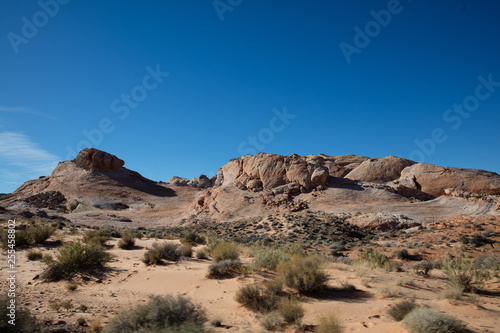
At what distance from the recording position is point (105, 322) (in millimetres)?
6234

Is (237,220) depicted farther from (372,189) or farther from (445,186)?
(445,186)

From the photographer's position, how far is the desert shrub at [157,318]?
5039 mm

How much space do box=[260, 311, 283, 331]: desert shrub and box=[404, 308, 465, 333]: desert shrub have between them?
2.41 m

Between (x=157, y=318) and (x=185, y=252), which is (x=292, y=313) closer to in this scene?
(x=157, y=318)

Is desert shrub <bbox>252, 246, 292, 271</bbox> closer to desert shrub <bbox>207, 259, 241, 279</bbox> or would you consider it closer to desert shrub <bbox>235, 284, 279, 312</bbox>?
desert shrub <bbox>207, 259, 241, 279</bbox>

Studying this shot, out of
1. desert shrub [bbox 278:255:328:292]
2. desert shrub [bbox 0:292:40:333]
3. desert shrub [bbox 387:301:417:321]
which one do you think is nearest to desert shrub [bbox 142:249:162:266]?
desert shrub [bbox 278:255:328:292]

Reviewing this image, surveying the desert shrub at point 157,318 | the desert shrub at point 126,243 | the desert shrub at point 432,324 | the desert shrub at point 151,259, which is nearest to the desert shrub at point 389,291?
the desert shrub at point 432,324

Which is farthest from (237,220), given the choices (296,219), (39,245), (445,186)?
(445,186)

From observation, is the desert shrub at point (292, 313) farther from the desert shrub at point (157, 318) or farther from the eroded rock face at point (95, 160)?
the eroded rock face at point (95, 160)

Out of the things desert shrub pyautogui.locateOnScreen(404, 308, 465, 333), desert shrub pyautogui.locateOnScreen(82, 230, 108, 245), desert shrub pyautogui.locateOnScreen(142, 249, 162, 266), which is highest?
desert shrub pyautogui.locateOnScreen(82, 230, 108, 245)

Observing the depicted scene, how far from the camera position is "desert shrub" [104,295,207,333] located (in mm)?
5039

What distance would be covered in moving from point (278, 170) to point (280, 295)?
3606 centimetres

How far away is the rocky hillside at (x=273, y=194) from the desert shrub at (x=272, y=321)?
2511 cm

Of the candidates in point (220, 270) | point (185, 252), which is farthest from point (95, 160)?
point (220, 270)
